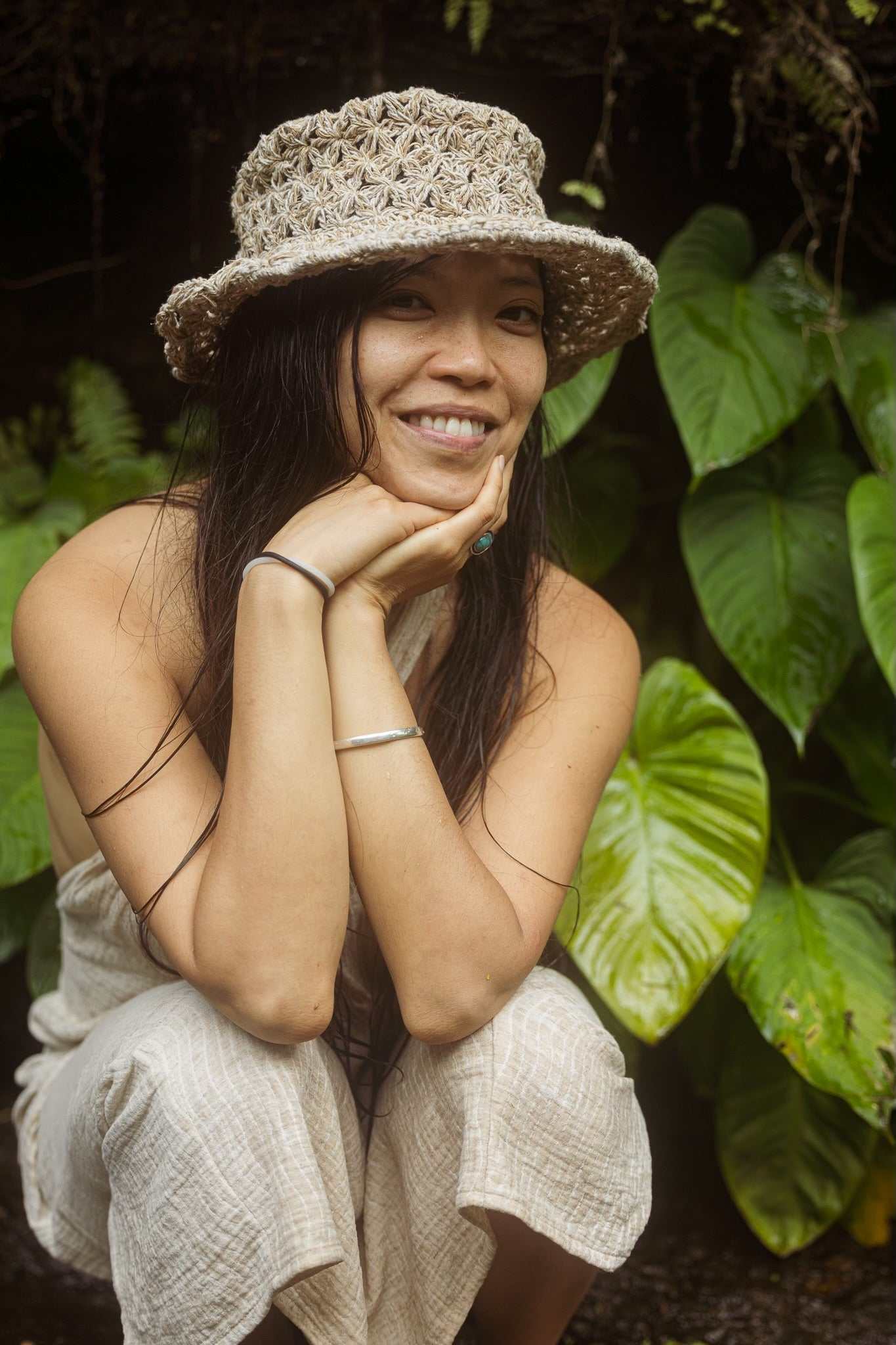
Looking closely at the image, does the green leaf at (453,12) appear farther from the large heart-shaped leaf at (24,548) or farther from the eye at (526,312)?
the large heart-shaped leaf at (24,548)

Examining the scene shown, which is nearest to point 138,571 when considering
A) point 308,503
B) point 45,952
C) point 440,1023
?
point 308,503

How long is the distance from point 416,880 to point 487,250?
2.00ft

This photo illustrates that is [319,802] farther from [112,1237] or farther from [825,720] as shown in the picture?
[825,720]

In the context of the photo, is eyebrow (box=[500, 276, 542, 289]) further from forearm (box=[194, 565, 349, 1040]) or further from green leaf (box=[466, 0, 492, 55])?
green leaf (box=[466, 0, 492, 55])

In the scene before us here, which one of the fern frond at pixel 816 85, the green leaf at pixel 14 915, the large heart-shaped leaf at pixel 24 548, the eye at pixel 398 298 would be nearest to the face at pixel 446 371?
the eye at pixel 398 298

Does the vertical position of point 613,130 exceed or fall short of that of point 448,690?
it exceeds it

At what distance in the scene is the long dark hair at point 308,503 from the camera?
1.22 meters

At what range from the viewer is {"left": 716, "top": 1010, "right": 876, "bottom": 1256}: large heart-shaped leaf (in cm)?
180

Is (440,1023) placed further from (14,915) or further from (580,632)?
(14,915)

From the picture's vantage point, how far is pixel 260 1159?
1077 mm

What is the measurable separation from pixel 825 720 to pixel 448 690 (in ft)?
2.97

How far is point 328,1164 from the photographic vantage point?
1.13m

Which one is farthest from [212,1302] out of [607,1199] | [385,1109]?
[607,1199]

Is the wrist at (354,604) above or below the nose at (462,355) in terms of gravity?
below
